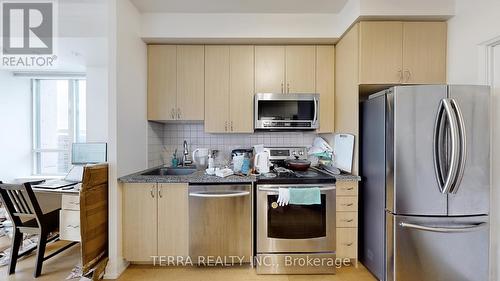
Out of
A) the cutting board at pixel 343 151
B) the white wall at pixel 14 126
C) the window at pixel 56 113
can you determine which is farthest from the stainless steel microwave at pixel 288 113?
the white wall at pixel 14 126

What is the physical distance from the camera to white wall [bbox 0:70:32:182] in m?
3.90

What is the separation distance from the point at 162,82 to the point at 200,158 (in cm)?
100

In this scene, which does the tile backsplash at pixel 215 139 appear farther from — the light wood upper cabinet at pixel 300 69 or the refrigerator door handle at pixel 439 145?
the refrigerator door handle at pixel 439 145

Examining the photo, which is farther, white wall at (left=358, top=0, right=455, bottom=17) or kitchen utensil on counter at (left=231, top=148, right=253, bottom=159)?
kitchen utensil on counter at (left=231, top=148, right=253, bottom=159)

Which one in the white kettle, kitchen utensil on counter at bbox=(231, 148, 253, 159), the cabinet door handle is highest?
the cabinet door handle

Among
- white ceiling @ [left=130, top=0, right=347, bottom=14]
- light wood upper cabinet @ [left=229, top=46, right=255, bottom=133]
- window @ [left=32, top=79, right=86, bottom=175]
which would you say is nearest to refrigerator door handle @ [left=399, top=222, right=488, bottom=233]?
light wood upper cabinet @ [left=229, top=46, right=255, bottom=133]

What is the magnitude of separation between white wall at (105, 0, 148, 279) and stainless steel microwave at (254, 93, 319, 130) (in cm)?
130

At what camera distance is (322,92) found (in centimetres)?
263

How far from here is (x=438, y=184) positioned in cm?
171

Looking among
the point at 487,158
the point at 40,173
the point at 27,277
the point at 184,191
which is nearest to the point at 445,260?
the point at 487,158

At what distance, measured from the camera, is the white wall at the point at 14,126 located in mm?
3900

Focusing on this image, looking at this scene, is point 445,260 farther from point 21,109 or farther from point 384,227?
point 21,109

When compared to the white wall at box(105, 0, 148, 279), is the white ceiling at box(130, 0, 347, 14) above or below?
above

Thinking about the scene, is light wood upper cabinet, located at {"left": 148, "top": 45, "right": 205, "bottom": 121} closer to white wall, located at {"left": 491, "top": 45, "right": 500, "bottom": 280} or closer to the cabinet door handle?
the cabinet door handle
